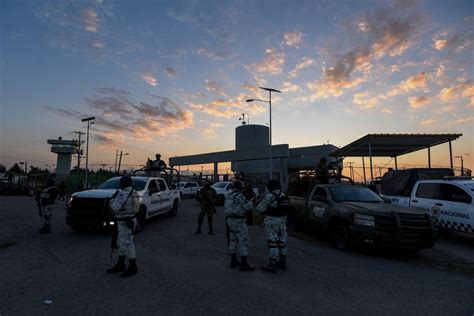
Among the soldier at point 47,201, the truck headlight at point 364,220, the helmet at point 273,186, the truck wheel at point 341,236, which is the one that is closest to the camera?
the helmet at point 273,186

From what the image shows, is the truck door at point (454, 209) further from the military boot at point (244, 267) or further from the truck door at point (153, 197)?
the truck door at point (153, 197)

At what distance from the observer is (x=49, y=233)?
9.83 meters

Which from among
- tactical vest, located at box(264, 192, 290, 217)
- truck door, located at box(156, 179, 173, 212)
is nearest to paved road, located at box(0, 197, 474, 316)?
tactical vest, located at box(264, 192, 290, 217)

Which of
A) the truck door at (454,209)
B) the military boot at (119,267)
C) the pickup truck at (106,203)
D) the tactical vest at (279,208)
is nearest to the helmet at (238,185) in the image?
the tactical vest at (279,208)

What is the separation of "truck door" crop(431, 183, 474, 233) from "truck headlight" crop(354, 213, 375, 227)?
319 centimetres

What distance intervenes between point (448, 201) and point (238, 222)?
22.4 ft

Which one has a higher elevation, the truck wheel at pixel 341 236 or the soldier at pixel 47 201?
the soldier at pixel 47 201

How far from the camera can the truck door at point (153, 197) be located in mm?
11302

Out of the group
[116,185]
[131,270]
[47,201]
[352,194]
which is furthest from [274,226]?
[47,201]

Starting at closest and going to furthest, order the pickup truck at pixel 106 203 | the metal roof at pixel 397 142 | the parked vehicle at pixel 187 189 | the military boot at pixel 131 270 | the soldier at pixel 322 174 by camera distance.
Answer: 1. the military boot at pixel 131 270
2. the pickup truck at pixel 106 203
3. the soldier at pixel 322 174
4. the metal roof at pixel 397 142
5. the parked vehicle at pixel 187 189

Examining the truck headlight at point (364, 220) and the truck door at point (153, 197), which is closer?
the truck headlight at point (364, 220)

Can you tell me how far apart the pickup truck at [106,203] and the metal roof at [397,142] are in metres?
10.3

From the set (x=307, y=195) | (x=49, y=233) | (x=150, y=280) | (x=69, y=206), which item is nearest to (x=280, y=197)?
(x=150, y=280)

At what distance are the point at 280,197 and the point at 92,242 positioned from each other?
5559mm
